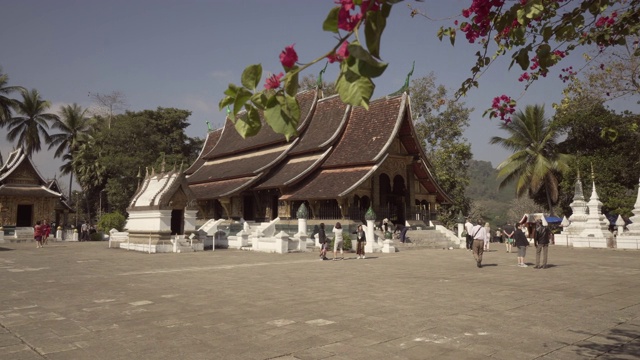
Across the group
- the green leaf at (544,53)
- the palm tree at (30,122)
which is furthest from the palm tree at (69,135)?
the green leaf at (544,53)

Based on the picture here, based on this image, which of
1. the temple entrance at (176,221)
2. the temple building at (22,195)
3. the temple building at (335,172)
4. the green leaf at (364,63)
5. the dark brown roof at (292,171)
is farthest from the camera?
the temple building at (22,195)

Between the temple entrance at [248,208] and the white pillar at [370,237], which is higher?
the temple entrance at [248,208]

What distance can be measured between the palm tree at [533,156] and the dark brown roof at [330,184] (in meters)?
17.0

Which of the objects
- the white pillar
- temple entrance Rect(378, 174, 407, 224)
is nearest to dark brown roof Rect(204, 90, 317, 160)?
temple entrance Rect(378, 174, 407, 224)

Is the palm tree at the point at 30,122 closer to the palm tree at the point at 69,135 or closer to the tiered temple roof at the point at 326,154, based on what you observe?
the palm tree at the point at 69,135

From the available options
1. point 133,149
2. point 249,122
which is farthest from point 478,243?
point 133,149

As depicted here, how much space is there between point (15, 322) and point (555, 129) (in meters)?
36.8

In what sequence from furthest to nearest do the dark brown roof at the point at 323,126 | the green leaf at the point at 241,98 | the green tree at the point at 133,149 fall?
1. the green tree at the point at 133,149
2. the dark brown roof at the point at 323,126
3. the green leaf at the point at 241,98

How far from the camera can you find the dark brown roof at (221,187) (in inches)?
995

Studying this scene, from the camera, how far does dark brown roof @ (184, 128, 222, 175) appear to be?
3547 cm

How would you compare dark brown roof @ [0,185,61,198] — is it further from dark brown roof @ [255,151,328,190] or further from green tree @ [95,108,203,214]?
dark brown roof @ [255,151,328,190]

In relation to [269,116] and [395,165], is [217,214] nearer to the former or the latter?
[395,165]

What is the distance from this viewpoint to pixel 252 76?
1.87 metres

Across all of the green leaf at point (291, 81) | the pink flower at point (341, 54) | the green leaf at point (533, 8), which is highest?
the green leaf at point (533, 8)
